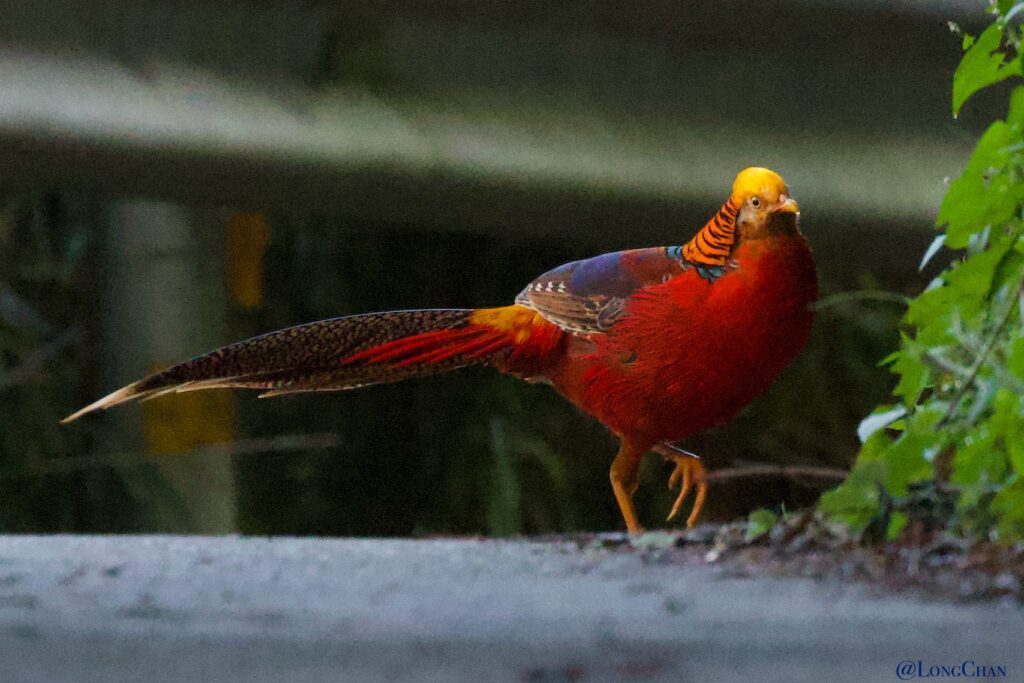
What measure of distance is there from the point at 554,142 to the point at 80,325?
1.87 m

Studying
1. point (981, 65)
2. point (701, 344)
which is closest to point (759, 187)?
point (701, 344)

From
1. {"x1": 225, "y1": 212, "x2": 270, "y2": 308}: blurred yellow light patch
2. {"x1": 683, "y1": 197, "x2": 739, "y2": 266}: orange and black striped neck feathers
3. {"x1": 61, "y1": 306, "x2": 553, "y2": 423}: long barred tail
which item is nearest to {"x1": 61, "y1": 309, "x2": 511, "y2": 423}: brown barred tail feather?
{"x1": 61, "y1": 306, "x2": 553, "y2": 423}: long barred tail

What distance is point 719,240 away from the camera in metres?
2.15

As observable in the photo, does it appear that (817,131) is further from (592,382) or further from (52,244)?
(52,244)

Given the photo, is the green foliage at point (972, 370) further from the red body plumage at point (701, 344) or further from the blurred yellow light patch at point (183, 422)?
the blurred yellow light patch at point (183, 422)

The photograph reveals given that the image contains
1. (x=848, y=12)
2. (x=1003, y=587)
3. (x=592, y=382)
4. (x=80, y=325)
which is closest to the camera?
(x=1003, y=587)

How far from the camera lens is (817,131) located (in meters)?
3.12

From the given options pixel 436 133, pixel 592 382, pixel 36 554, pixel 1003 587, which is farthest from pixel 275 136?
pixel 1003 587

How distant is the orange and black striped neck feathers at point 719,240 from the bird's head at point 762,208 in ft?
0.04

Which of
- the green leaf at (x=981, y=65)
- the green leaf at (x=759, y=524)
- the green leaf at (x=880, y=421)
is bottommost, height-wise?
the green leaf at (x=759, y=524)

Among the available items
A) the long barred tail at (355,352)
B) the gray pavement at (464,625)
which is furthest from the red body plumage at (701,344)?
the gray pavement at (464,625)

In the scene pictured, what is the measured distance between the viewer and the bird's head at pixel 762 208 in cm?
209

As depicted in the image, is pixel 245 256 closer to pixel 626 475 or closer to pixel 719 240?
pixel 626 475

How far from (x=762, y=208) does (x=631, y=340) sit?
316 millimetres
